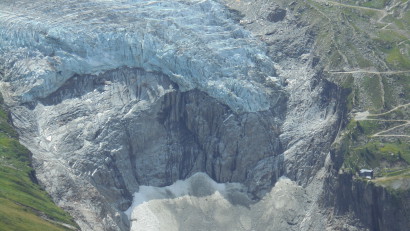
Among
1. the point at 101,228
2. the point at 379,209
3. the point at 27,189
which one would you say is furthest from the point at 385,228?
the point at 27,189

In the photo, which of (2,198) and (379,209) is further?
(379,209)

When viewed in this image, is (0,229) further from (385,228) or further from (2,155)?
(385,228)

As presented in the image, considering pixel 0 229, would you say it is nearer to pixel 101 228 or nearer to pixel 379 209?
pixel 101 228

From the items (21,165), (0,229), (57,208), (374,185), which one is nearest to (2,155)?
(21,165)

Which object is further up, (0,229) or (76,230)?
(0,229)

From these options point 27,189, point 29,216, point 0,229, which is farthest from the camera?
point 27,189

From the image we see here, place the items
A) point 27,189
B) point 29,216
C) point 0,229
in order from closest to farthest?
point 0,229, point 29,216, point 27,189
